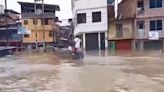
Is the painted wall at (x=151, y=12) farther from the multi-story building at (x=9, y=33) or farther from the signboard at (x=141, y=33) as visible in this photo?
the multi-story building at (x=9, y=33)

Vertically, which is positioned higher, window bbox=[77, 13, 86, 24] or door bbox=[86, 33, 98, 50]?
window bbox=[77, 13, 86, 24]

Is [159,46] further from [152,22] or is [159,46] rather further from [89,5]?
[89,5]

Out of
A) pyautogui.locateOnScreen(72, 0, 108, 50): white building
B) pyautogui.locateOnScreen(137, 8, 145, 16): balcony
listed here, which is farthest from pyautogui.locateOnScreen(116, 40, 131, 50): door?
pyautogui.locateOnScreen(137, 8, 145, 16): balcony

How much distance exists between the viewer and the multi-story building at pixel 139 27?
51.3 meters

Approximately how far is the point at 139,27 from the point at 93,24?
22.9 feet

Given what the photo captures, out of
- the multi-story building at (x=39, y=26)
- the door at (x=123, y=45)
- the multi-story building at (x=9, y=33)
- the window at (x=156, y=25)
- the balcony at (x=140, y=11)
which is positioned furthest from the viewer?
the multi-story building at (x=9, y=33)

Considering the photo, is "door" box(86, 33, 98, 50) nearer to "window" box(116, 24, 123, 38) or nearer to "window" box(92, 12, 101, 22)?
"window" box(92, 12, 101, 22)

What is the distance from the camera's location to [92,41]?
2217 inches

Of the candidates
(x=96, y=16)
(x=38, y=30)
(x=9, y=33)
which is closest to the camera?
(x=96, y=16)

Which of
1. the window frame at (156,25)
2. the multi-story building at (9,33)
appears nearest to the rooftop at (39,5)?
the multi-story building at (9,33)

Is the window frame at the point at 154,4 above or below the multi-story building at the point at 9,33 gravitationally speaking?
above

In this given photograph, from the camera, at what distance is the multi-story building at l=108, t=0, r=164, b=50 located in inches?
2019

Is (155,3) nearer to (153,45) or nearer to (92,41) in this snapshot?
(153,45)

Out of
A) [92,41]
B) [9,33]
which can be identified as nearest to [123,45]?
[92,41]
